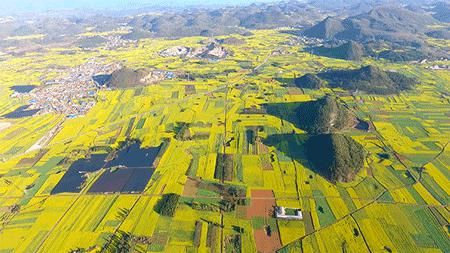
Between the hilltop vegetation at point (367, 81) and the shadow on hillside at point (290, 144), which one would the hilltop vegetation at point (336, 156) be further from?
the hilltop vegetation at point (367, 81)

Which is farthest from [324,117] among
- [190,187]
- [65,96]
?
[65,96]

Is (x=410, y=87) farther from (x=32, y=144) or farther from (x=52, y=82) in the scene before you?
(x=52, y=82)

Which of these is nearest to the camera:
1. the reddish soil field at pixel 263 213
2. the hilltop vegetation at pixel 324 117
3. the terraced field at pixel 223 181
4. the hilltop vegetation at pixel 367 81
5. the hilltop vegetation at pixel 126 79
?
the reddish soil field at pixel 263 213

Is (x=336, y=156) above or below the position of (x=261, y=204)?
above

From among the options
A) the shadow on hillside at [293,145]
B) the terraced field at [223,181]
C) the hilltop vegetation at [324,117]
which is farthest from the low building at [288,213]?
the hilltop vegetation at [324,117]

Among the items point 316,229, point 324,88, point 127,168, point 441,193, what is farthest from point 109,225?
point 324,88

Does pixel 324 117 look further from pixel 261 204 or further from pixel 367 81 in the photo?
pixel 367 81
